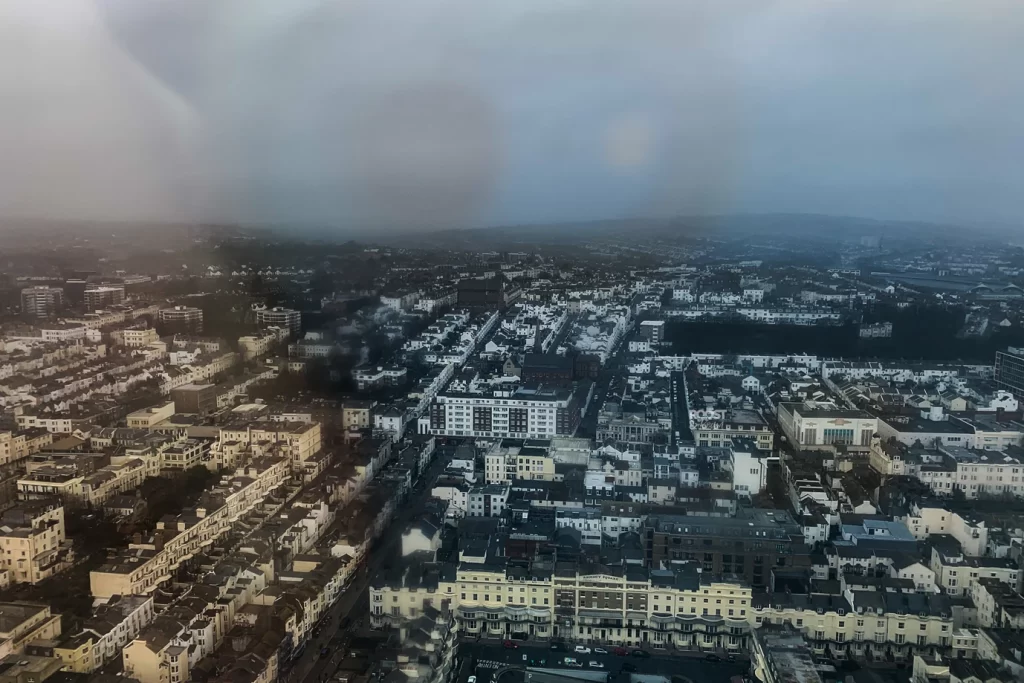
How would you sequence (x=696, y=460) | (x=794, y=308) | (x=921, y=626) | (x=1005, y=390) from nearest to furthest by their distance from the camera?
(x=921, y=626), (x=696, y=460), (x=1005, y=390), (x=794, y=308)

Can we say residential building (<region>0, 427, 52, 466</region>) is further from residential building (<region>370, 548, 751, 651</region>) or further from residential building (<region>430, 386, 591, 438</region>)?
residential building (<region>370, 548, 751, 651</region>)

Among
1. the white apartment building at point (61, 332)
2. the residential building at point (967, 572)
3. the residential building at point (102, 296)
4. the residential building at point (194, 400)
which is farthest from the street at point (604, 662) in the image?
the residential building at point (102, 296)

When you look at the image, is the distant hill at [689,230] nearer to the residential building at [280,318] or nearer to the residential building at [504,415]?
the residential building at [280,318]

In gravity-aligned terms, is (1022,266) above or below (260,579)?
above

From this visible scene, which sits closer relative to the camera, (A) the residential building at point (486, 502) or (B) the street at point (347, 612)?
(B) the street at point (347, 612)

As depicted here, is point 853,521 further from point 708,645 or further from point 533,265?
point 533,265

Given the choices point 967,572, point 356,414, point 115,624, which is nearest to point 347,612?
point 115,624

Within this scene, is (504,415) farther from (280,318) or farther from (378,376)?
(280,318)

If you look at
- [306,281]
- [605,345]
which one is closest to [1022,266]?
[605,345]
